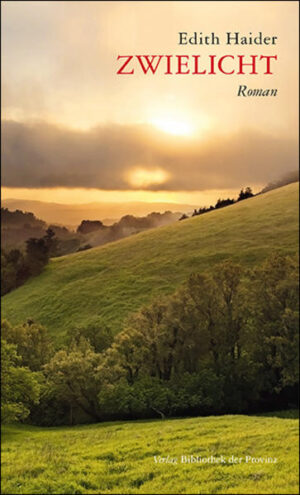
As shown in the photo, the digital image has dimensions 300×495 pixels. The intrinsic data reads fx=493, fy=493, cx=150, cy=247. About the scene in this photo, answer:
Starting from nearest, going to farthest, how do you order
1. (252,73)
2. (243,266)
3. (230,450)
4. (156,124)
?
(252,73)
(156,124)
(230,450)
(243,266)

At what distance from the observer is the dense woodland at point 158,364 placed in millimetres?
6719

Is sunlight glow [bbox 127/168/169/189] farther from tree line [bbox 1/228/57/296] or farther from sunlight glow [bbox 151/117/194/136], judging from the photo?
tree line [bbox 1/228/57/296]

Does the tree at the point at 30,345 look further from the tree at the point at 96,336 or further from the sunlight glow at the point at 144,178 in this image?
the sunlight glow at the point at 144,178

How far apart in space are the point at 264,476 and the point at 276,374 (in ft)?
8.13

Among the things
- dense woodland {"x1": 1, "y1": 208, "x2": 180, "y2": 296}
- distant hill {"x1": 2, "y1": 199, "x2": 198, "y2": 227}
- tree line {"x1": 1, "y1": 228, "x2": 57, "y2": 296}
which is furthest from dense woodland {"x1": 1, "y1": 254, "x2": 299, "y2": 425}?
tree line {"x1": 1, "y1": 228, "x2": 57, "y2": 296}

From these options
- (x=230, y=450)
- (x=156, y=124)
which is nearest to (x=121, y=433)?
(x=230, y=450)

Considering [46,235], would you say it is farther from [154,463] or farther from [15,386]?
[15,386]

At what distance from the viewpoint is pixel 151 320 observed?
870 cm

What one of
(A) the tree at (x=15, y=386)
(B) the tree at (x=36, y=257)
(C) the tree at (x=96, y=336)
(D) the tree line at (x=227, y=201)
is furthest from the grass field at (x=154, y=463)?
(B) the tree at (x=36, y=257)

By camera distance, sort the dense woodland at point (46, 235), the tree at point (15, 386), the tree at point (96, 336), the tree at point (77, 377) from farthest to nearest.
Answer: the dense woodland at point (46, 235) → the tree at point (96, 336) → the tree at point (77, 377) → the tree at point (15, 386)

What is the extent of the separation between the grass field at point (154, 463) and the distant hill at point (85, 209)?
3.45 meters

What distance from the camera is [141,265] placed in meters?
11.9

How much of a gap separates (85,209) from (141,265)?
3.61 metres

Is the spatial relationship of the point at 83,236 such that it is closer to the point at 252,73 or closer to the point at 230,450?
the point at 252,73
